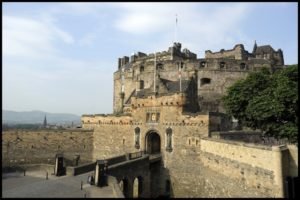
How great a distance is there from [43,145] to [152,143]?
1023 cm

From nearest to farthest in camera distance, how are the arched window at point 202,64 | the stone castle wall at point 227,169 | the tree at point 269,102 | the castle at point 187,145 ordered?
the stone castle wall at point 227,169 → the castle at point 187,145 → the tree at point 269,102 → the arched window at point 202,64

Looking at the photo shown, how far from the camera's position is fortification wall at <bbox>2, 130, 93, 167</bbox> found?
89.2ft

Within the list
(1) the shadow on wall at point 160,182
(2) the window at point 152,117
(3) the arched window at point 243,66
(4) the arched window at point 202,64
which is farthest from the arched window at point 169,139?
(3) the arched window at point 243,66

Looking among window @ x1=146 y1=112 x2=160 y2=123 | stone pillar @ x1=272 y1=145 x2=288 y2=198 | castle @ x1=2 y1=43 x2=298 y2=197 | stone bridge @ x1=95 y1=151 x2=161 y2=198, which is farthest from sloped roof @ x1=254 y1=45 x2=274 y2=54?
stone pillar @ x1=272 y1=145 x2=288 y2=198

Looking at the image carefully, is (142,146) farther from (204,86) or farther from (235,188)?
(204,86)

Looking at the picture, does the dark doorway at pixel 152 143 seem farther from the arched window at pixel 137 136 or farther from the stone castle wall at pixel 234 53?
the stone castle wall at pixel 234 53

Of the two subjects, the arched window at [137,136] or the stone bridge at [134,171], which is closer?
the stone bridge at [134,171]

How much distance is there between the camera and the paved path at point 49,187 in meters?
15.1

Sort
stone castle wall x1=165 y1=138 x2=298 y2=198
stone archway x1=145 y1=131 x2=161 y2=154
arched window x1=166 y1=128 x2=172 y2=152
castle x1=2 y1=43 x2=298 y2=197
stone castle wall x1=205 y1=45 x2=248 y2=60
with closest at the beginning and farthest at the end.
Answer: stone castle wall x1=165 y1=138 x2=298 y2=198 → castle x1=2 y1=43 x2=298 y2=197 → arched window x1=166 y1=128 x2=172 y2=152 → stone archway x1=145 y1=131 x2=161 y2=154 → stone castle wall x1=205 y1=45 x2=248 y2=60

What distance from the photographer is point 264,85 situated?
72.0 ft

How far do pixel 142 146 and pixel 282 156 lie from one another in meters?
14.9

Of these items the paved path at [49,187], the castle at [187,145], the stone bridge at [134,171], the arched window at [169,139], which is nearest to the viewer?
the paved path at [49,187]

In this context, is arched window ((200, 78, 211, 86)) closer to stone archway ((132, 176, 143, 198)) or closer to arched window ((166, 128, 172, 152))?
arched window ((166, 128, 172, 152))

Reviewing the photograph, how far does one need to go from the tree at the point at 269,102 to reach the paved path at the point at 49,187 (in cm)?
1059
